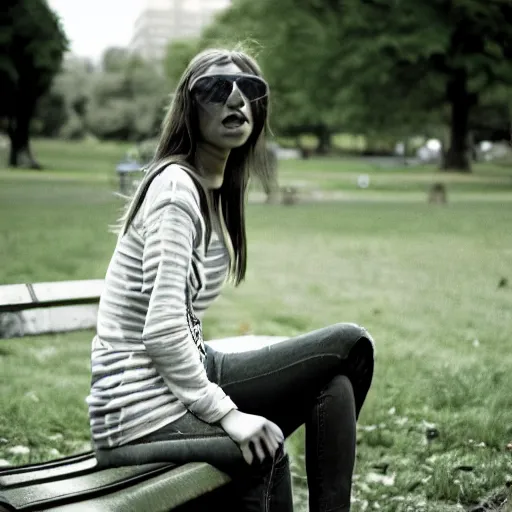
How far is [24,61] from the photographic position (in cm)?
2472

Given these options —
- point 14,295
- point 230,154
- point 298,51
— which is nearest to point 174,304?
point 230,154

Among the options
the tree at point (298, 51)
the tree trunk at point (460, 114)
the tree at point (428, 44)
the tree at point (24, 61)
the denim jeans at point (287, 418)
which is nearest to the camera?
→ the denim jeans at point (287, 418)

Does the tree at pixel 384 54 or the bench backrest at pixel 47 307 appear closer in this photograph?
the bench backrest at pixel 47 307

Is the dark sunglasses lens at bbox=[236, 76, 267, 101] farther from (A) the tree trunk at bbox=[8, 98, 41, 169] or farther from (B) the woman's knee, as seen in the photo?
(A) the tree trunk at bbox=[8, 98, 41, 169]

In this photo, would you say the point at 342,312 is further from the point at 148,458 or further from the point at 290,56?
the point at 290,56

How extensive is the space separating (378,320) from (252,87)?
498 cm

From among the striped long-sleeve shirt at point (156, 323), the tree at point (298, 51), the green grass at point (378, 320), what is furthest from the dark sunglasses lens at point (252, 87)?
the tree at point (298, 51)

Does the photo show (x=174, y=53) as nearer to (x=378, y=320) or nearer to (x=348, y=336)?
(x=378, y=320)

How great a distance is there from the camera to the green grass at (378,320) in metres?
3.79

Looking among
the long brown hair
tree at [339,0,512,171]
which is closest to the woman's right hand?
the long brown hair

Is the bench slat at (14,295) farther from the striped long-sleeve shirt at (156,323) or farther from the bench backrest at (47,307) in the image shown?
the striped long-sleeve shirt at (156,323)

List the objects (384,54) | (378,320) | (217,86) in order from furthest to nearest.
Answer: (384,54) < (378,320) < (217,86)

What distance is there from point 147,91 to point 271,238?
83.0ft

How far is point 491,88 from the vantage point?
93.4ft
